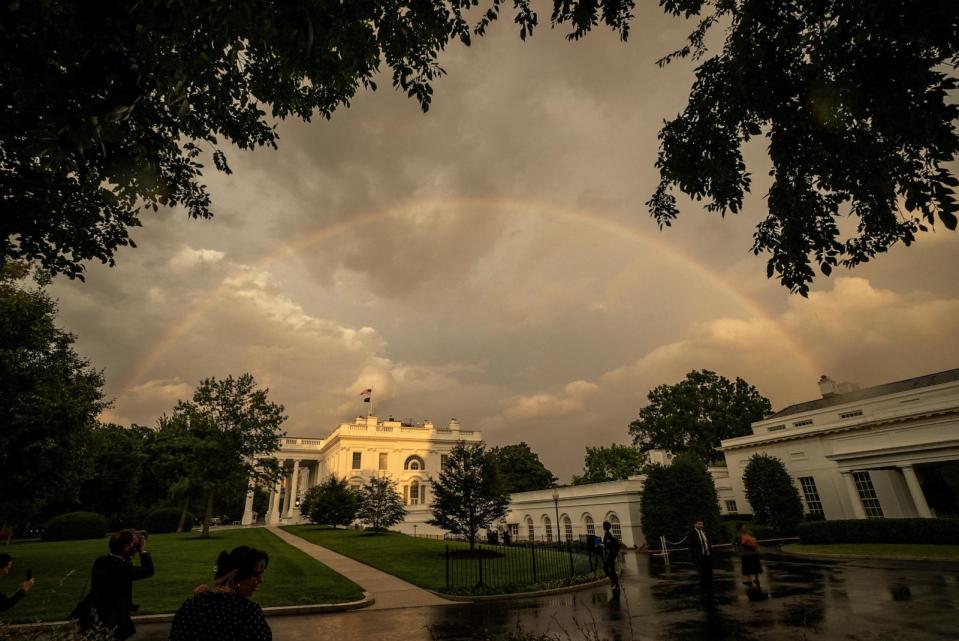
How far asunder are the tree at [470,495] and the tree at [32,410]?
553 inches

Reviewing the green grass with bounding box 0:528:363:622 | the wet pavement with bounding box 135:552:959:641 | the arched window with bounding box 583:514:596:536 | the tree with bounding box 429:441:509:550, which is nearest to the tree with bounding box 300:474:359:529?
the green grass with bounding box 0:528:363:622

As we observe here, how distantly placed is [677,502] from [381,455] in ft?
146

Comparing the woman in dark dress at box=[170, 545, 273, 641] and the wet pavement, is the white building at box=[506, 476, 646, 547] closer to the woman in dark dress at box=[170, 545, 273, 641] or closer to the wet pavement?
the wet pavement

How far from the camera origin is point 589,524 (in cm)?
3378

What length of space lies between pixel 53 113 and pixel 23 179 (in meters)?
5.77

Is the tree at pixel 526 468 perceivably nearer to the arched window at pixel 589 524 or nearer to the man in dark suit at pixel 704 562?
the arched window at pixel 589 524

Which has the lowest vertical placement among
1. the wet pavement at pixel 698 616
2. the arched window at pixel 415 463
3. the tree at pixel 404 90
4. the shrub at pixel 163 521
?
the wet pavement at pixel 698 616

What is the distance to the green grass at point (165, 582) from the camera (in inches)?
442

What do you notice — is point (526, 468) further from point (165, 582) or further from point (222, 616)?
point (222, 616)

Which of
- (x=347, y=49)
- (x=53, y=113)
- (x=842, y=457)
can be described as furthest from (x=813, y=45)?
(x=842, y=457)

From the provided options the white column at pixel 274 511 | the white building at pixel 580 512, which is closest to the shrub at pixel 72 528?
the white column at pixel 274 511

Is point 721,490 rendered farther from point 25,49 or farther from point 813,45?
point 25,49

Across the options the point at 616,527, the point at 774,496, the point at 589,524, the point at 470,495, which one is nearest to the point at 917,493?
the point at 774,496

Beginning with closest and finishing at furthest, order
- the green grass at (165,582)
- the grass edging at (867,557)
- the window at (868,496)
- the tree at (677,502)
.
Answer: the green grass at (165,582) < the grass edging at (867,557) < the tree at (677,502) < the window at (868,496)
